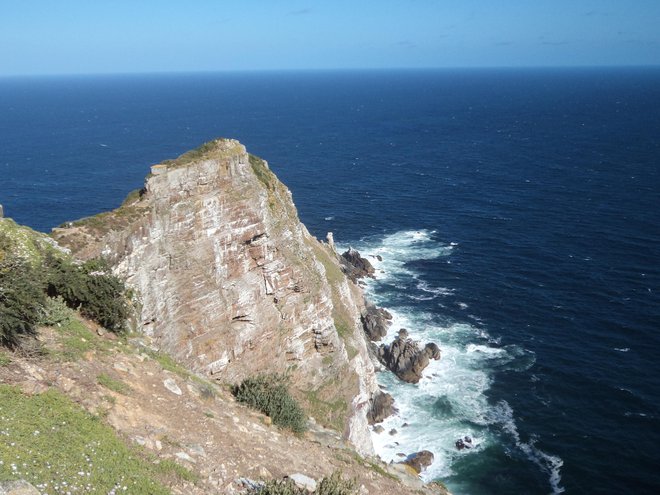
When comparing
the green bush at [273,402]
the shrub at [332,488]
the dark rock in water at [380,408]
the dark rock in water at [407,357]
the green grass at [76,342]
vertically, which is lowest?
the dark rock in water at [380,408]

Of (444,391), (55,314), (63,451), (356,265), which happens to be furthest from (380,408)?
(63,451)

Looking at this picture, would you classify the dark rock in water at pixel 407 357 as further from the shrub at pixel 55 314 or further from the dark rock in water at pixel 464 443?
the shrub at pixel 55 314

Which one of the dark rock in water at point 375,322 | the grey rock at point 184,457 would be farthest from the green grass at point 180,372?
the dark rock in water at point 375,322

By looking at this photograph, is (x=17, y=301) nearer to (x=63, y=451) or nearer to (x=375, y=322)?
(x=63, y=451)

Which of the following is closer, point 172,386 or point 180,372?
point 172,386

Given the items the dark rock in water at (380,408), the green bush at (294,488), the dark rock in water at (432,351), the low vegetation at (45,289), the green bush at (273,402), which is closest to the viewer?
the green bush at (294,488)

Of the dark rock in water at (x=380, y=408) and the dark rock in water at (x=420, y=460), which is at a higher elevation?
the dark rock in water at (x=380, y=408)
